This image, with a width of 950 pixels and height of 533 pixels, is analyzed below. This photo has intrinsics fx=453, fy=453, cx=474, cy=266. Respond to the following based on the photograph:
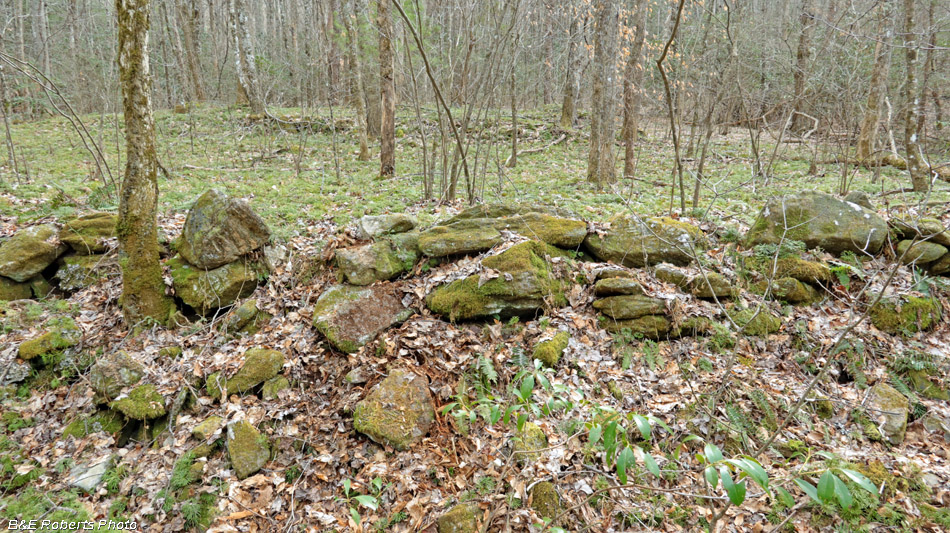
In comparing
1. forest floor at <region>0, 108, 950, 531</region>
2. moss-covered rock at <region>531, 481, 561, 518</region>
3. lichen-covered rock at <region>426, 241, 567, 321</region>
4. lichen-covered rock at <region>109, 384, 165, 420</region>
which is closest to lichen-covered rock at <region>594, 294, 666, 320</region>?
forest floor at <region>0, 108, 950, 531</region>

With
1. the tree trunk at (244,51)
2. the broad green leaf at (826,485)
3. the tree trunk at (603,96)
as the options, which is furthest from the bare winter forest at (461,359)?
→ the tree trunk at (244,51)

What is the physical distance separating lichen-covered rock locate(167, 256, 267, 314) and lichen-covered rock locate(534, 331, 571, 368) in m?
3.77

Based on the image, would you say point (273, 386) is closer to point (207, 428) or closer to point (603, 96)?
point (207, 428)

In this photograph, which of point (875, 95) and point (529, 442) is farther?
point (875, 95)

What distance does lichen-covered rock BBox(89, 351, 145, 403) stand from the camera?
4672 mm

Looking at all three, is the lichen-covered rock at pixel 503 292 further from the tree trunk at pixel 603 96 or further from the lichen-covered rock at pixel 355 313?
the tree trunk at pixel 603 96

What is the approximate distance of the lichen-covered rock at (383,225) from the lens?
593cm

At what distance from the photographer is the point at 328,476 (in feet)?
12.6

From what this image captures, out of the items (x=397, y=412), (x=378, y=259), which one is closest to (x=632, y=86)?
(x=378, y=259)

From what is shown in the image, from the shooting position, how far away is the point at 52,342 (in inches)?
202

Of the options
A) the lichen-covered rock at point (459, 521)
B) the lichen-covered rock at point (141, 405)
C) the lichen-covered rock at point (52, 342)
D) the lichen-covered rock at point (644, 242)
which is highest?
the lichen-covered rock at point (644, 242)

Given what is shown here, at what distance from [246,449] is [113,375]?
1.94 m

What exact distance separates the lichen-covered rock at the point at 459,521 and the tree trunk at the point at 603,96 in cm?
780

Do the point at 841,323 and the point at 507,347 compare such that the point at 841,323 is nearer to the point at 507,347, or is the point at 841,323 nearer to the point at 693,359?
the point at 693,359
